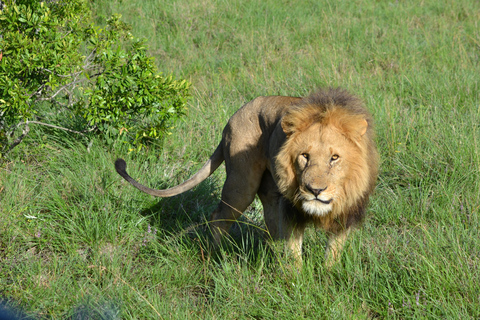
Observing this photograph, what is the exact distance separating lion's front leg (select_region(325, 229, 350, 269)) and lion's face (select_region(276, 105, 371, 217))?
39cm

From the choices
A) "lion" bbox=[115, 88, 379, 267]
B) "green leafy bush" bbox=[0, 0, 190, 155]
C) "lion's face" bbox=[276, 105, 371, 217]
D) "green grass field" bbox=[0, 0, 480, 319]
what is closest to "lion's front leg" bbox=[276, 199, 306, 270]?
"lion" bbox=[115, 88, 379, 267]

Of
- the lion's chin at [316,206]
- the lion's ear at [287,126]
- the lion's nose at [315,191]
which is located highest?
the lion's ear at [287,126]

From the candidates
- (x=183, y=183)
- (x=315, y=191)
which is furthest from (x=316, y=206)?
(x=183, y=183)

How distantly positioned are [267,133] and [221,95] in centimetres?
254

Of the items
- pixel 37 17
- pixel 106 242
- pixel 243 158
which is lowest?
pixel 106 242

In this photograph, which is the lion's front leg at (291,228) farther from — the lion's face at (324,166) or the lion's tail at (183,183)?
the lion's tail at (183,183)

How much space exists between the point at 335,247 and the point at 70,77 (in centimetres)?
276

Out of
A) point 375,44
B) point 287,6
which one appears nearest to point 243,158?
point 375,44

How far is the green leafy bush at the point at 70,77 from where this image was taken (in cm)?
378

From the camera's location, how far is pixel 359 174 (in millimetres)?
2611

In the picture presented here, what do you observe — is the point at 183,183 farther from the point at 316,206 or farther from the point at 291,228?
the point at 316,206

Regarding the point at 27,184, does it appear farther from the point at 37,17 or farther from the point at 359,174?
the point at 359,174

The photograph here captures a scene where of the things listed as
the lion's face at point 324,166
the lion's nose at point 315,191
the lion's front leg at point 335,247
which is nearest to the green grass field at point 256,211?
the lion's front leg at point 335,247

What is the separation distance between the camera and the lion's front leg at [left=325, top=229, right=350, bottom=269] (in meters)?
2.94
